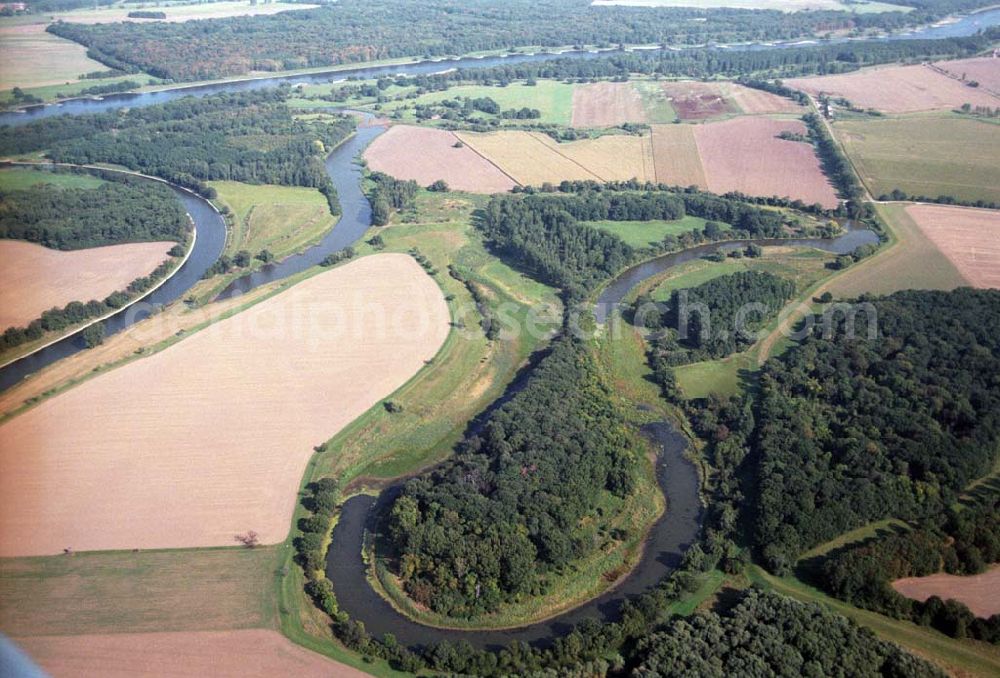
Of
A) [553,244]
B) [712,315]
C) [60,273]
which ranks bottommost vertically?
[712,315]

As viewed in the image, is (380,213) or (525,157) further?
(525,157)

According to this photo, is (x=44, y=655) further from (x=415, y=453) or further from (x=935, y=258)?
(x=935, y=258)

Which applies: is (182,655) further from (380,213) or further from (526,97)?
(526,97)

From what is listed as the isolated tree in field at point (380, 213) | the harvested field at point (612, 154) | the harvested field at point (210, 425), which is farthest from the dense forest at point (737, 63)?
the harvested field at point (210, 425)

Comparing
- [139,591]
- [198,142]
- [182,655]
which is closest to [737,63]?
[198,142]

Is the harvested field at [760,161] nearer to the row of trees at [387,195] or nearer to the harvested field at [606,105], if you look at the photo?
the harvested field at [606,105]

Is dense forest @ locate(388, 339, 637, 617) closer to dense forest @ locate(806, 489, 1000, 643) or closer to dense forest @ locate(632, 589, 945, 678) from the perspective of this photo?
dense forest @ locate(632, 589, 945, 678)
